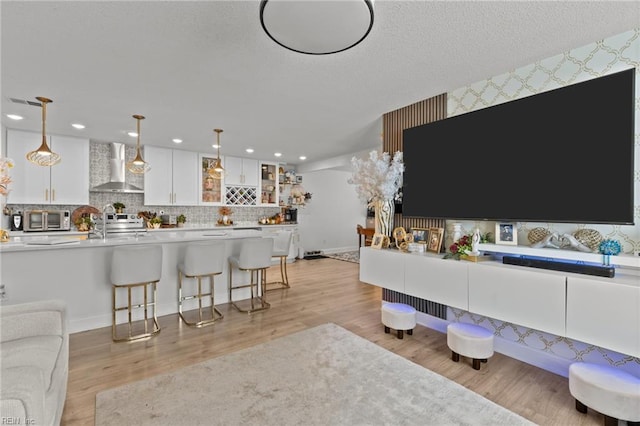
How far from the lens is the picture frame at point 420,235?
3.34m

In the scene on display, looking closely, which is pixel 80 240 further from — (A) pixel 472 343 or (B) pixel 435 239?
(A) pixel 472 343

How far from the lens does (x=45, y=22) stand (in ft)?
6.42

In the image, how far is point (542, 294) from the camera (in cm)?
214

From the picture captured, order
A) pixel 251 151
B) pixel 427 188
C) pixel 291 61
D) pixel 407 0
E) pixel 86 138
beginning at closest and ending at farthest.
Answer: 1. pixel 407 0
2. pixel 291 61
3. pixel 427 188
4. pixel 86 138
5. pixel 251 151

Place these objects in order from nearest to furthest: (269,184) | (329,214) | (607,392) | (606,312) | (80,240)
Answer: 1. (607,392)
2. (606,312)
3. (80,240)
4. (269,184)
5. (329,214)

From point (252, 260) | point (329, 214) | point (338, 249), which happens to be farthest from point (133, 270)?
point (338, 249)

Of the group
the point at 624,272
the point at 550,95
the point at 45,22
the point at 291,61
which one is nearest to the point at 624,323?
the point at 624,272

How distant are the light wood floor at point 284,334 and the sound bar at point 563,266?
0.90 metres

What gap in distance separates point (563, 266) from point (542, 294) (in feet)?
0.91

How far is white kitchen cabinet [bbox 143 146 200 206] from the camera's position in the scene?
575 centimetres

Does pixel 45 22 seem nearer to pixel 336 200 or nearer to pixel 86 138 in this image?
pixel 86 138

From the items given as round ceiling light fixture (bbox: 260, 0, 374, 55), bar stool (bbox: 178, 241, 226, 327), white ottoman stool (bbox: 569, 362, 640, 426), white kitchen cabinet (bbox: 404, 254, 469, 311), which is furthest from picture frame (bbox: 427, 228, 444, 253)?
bar stool (bbox: 178, 241, 226, 327)

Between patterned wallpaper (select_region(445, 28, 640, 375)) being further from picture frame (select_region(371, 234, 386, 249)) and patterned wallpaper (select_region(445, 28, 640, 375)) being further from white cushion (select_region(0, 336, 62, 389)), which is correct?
white cushion (select_region(0, 336, 62, 389))

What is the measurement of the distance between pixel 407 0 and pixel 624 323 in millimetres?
2350
